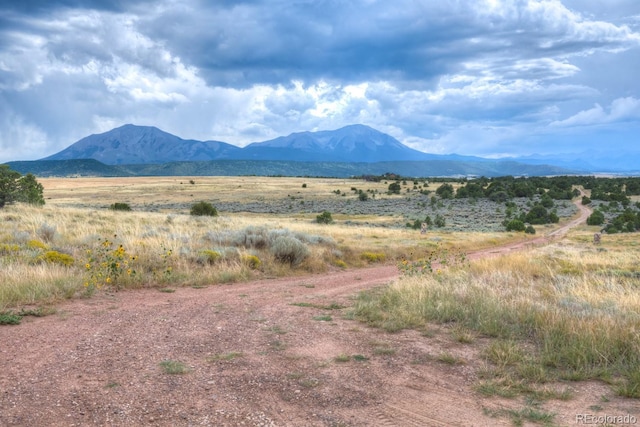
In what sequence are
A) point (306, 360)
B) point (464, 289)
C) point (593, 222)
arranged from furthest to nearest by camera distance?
point (593, 222)
point (464, 289)
point (306, 360)

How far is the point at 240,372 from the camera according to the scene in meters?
5.45

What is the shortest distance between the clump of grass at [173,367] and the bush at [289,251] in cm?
853

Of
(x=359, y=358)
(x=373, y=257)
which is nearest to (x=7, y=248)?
(x=359, y=358)

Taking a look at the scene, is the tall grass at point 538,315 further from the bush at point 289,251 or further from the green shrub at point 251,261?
the bush at point 289,251

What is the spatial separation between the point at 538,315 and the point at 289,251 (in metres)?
8.40

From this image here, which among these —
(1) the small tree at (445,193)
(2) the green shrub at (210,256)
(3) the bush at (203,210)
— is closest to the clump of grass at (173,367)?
(2) the green shrub at (210,256)

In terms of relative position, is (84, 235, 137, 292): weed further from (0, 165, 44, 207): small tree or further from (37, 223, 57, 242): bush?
(0, 165, 44, 207): small tree

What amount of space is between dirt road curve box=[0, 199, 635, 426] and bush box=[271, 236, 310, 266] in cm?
583

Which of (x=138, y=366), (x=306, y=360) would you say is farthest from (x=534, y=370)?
→ (x=138, y=366)

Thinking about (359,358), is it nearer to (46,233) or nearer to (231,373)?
(231,373)

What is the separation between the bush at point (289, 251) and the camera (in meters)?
14.3

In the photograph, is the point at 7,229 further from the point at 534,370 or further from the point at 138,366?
the point at 534,370

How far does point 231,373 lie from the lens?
541cm

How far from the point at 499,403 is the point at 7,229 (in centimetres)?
1645
